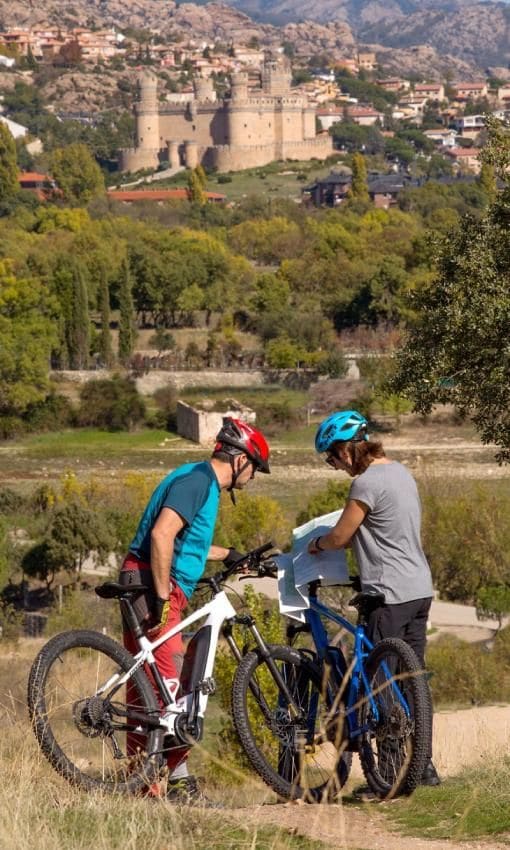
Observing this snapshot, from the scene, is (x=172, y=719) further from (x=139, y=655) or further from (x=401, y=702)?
(x=401, y=702)

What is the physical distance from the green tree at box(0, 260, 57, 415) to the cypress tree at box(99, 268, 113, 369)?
1.42m

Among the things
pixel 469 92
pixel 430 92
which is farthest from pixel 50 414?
pixel 469 92

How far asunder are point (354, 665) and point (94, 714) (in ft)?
2.63

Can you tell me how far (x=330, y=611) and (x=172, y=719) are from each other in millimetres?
640

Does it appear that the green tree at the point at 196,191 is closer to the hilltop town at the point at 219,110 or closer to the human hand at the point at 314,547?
the hilltop town at the point at 219,110

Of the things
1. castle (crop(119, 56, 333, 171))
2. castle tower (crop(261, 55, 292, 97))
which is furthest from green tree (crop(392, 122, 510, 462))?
castle tower (crop(261, 55, 292, 97))

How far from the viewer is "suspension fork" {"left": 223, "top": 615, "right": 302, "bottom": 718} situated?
4715mm

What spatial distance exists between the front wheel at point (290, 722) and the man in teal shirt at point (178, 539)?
0.22 metres

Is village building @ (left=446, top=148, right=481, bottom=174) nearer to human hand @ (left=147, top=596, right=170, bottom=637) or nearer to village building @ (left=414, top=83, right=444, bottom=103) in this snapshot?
village building @ (left=414, top=83, right=444, bottom=103)

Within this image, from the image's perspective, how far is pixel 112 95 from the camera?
138375mm

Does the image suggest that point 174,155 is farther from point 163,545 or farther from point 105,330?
point 163,545

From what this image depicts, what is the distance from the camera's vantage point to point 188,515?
4.67 m

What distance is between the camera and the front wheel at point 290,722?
460cm

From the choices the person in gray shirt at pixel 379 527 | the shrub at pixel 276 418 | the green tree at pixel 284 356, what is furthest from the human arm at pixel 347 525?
the green tree at pixel 284 356
